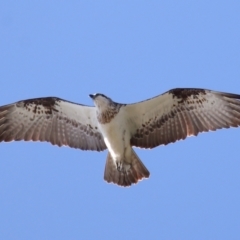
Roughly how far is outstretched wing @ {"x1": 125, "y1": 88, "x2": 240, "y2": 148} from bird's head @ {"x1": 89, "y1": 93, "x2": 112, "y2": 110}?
43cm

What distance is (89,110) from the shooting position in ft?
49.0

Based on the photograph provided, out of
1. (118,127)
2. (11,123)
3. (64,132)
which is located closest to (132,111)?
(118,127)

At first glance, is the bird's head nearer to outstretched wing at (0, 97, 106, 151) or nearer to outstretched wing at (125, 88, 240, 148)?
outstretched wing at (125, 88, 240, 148)

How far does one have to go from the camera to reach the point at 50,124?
15.2 meters

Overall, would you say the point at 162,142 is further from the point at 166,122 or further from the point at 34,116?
the point at 34,116

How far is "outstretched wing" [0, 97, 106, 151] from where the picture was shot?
49.4 feet

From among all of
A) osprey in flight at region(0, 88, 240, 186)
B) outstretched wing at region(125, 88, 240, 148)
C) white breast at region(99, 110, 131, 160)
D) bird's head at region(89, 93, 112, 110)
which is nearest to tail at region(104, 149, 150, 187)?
osprey in flight at region(0, 88, 240, 186)

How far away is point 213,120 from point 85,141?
2.34m

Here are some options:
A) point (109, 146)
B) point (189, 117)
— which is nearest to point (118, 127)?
point (109, 146)

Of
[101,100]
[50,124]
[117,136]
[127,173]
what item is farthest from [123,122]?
[50,124]

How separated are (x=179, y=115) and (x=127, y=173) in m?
1.40

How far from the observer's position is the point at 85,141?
596 inches

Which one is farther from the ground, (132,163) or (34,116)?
(34,116)

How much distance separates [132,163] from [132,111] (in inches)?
36.8
